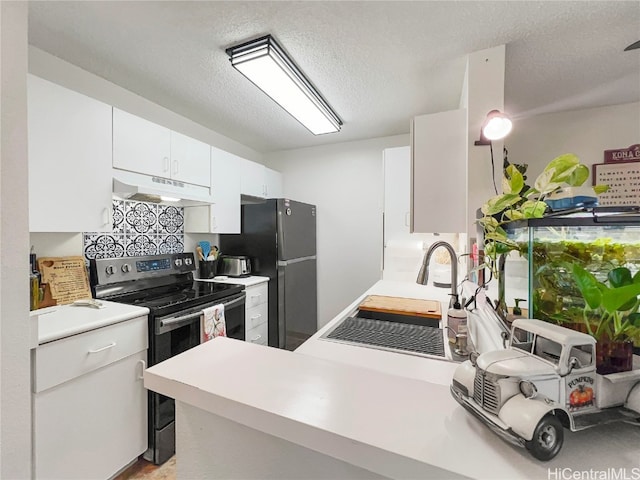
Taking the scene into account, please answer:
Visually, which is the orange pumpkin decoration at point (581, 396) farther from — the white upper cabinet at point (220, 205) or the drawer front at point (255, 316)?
the white upper cabinet at point (220, 205)

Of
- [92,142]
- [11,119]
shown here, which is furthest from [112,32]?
[11,119]

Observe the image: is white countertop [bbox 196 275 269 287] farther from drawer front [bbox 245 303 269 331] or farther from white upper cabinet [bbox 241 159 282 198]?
white upper cabinet [bbox 241 159 282 198]

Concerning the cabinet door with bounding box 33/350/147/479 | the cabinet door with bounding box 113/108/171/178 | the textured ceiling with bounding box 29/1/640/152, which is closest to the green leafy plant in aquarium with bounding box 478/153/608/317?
the textured ceiling with bounding box 29/1/640/152

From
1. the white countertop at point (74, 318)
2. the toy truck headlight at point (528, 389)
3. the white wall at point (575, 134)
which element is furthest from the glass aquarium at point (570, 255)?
the white wall at point (575, 134)

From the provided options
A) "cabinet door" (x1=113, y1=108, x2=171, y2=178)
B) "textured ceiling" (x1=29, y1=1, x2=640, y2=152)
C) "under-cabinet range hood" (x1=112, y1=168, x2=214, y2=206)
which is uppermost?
"textured ceiling" (x1=29, y1=1, x2=640, y2=152)

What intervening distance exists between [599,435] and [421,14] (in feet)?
5.57

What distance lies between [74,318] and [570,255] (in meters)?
2.00

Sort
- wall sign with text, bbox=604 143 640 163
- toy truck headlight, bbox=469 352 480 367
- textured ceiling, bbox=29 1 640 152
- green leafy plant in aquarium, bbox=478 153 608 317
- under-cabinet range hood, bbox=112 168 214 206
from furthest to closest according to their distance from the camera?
1. wall sign with text, bbox=604 143 640 163
2. under-cabinet range hood, bbox=112 168 214 206
3. textured ceiling, bbox=29 1 640 152
4. green leafy plant in aquarium, bbox=478 153 608 317
5. toy truck headlight, bbox=469 352 480 367

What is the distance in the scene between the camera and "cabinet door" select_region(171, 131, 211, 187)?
2162 millimetres

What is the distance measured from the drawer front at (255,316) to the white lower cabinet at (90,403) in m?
0.95

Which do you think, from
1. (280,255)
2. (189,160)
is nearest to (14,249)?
(189,160)

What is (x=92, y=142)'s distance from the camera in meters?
1.64

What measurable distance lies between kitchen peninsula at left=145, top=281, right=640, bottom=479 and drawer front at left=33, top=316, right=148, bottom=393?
0.91m

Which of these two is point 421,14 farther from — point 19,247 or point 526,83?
point 19,247
